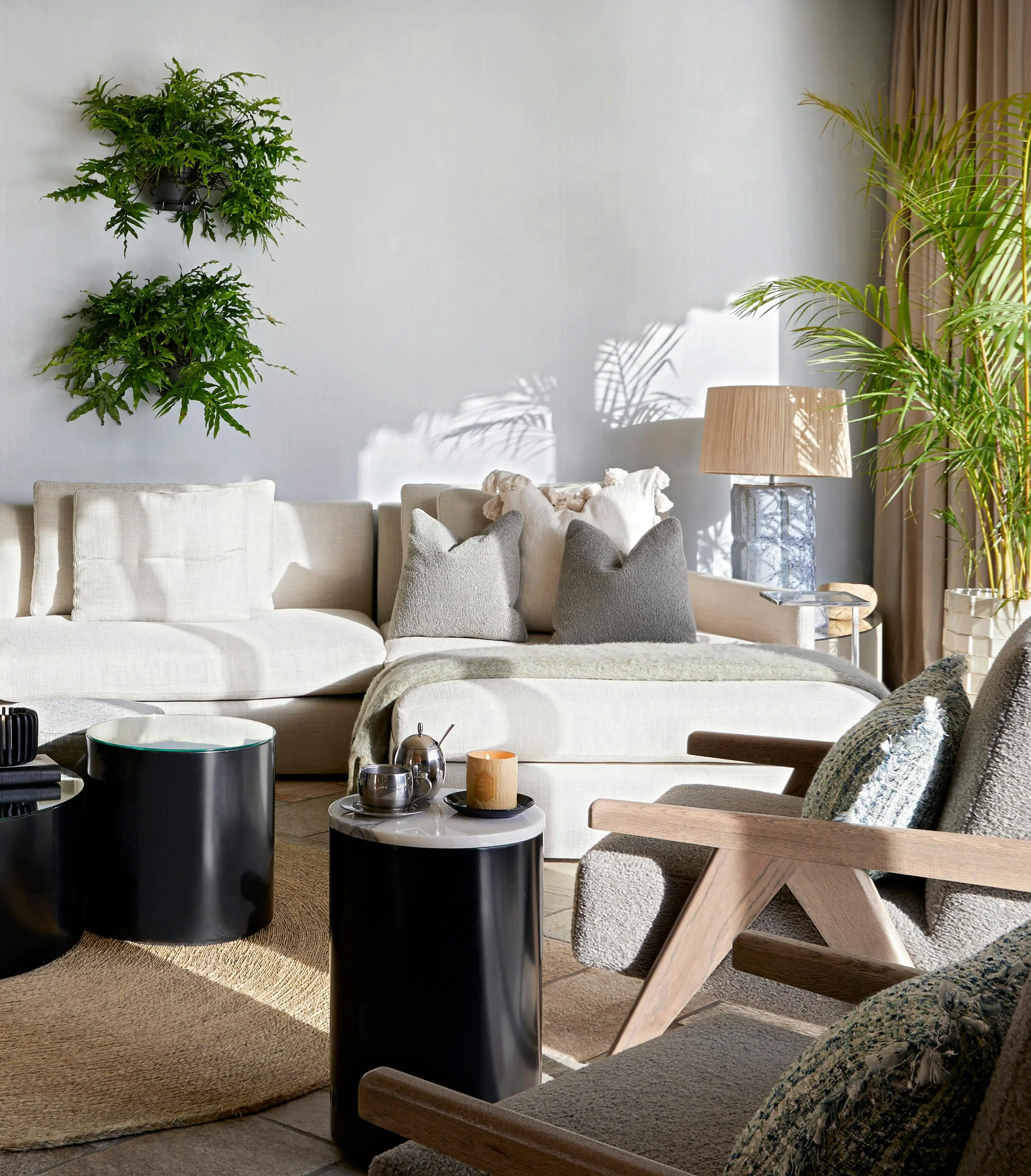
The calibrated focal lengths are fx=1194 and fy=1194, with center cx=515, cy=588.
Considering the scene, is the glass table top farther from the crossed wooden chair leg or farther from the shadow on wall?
the shadow on wall

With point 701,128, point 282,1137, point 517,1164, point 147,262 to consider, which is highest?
point 701,128

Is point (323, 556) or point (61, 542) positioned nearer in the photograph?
point (61, 542)

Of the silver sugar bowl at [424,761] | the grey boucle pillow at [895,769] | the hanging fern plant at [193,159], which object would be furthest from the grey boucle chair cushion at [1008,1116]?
the hanging fern plant at [193,159]

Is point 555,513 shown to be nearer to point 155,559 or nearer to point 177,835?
point 155,559

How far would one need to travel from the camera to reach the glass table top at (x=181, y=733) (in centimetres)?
239

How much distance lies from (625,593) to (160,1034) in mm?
1919

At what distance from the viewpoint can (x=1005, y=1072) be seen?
68cm

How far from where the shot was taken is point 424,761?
1.75 metres

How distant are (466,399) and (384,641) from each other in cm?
129

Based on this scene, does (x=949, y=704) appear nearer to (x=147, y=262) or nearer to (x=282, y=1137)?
(x=282, y=1137)

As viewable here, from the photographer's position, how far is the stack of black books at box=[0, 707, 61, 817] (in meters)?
2.26

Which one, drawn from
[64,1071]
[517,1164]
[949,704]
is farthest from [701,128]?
[517,1164]

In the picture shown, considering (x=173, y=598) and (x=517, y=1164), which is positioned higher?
(x=173, y=598)

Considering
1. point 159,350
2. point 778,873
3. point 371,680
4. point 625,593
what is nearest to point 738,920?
point 778,873
